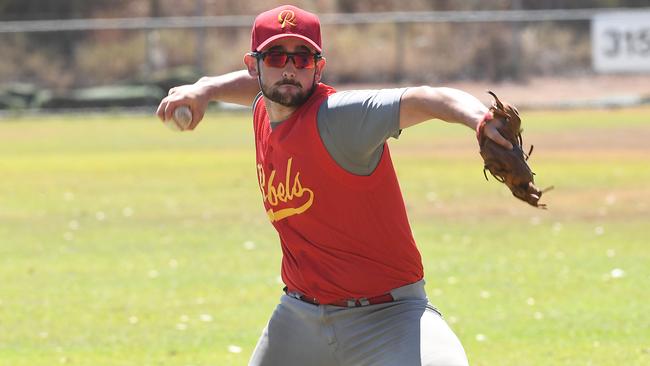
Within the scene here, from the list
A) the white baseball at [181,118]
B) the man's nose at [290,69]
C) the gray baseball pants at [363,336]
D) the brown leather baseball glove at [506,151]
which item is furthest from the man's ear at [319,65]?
the brown leather baseball glove at [506,151]

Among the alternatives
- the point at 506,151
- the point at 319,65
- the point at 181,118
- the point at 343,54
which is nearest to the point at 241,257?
the point at 181,118

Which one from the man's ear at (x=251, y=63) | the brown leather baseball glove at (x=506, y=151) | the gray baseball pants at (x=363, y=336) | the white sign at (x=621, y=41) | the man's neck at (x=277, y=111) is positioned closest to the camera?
the brown leather baseball glove at (x=506, y=151)

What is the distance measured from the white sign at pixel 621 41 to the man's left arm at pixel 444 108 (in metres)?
30.7

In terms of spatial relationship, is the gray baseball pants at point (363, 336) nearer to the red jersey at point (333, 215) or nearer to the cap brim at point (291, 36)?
the red jersey at point (333, 215)

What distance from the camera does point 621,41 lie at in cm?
3509

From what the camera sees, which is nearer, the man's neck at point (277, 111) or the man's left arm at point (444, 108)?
the man's left arm at point (444, 108)

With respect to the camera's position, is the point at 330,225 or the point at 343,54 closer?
the point at 330,225

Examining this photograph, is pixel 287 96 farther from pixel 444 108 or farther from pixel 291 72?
pixel 444 108

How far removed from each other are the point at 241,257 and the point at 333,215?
7.42 m

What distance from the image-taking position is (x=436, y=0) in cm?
4444

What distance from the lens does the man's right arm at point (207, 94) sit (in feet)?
18.1

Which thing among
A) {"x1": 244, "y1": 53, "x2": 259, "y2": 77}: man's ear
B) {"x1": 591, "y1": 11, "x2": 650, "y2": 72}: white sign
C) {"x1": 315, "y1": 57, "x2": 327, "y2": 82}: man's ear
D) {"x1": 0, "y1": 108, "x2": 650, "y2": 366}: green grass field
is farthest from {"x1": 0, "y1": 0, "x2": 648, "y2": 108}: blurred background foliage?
{"x1": 315, "y1": 57, "x2": 327, "y2": 82}: man's ear

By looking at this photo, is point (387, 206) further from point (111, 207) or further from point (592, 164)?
point (592, 164)

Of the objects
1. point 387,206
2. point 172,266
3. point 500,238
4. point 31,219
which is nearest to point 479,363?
point 387,206
